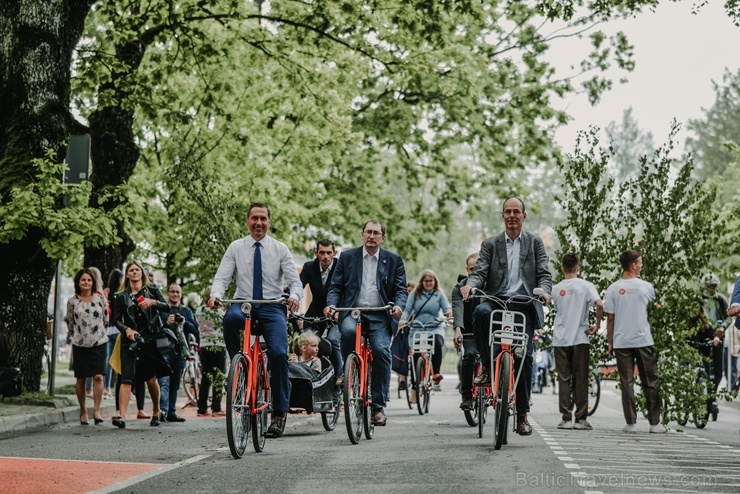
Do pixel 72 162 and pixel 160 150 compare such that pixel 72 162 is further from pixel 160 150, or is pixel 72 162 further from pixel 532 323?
pixel 160 150

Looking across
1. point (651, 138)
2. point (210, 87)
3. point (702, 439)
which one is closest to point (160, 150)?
point (210, 87)

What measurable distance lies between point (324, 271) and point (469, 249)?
65204mm

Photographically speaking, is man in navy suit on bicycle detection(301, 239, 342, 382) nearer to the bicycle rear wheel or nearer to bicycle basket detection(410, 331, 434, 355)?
the bicycle rear wheel

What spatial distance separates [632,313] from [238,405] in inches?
234

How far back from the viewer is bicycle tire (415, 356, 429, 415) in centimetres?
1834

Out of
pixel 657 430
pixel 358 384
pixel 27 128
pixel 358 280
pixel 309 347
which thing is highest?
pixel 27 128

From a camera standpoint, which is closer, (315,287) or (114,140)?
(315,287)

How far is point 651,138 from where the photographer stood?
125 meters

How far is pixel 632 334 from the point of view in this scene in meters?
14.6

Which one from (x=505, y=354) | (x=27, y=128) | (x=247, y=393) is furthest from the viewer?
(x=27, y=128)

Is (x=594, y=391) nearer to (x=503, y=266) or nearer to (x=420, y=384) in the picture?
(x=420, y=384)

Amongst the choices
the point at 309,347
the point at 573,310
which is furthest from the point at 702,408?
the point at 309,347

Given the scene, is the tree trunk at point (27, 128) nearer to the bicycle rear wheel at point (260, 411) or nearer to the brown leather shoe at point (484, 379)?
the bicycle rear wheel at point (260, 411)

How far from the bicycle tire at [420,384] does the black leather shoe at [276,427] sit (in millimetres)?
6768
